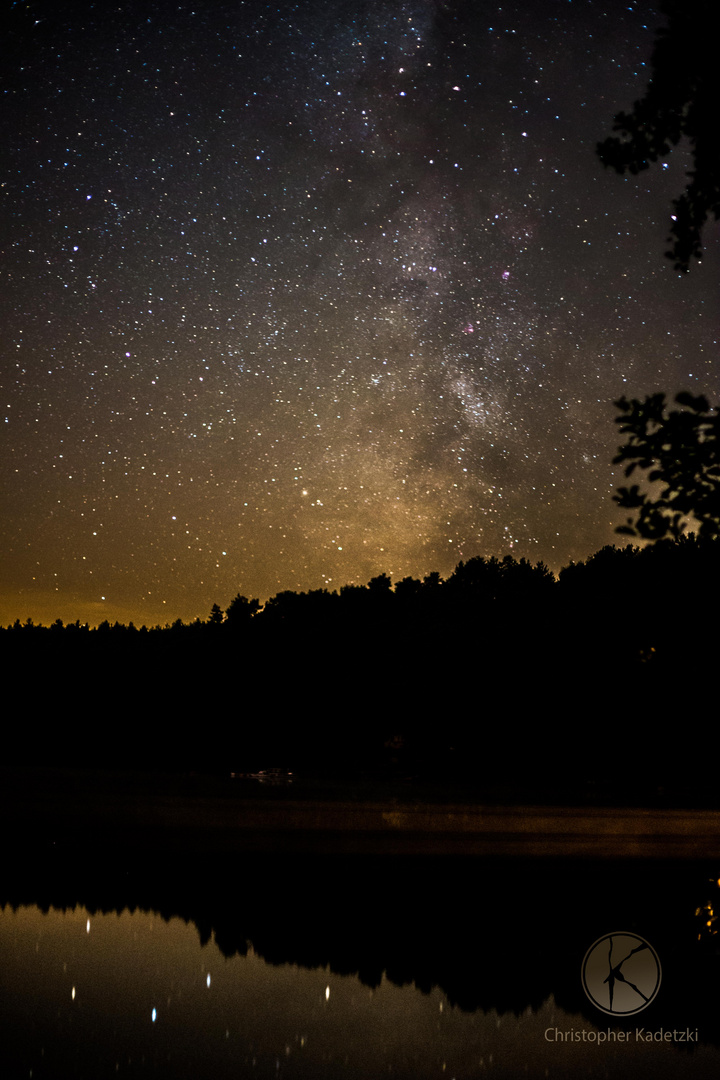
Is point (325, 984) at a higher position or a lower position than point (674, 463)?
lower

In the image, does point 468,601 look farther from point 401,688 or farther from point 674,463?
point 674,463

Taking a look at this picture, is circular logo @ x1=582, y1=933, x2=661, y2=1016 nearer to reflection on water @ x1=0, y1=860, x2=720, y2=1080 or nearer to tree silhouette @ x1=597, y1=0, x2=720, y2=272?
reflection on water @ x1=0, y1=860, x2=720, y2=1080

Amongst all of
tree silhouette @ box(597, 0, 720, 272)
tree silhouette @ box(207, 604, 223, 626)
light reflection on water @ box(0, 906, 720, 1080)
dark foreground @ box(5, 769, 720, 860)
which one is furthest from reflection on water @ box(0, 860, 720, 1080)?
tree silhouette @ box(207, 604, 223, 626)

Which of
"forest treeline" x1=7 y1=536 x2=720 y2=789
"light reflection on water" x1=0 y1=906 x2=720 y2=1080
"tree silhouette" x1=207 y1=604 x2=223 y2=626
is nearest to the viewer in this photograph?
"light reflection on water" x1=0 y1=906 x2=720 y2=1080

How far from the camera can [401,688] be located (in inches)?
1767

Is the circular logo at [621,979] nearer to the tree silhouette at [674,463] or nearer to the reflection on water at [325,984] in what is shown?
the reflection on water at [325,984]

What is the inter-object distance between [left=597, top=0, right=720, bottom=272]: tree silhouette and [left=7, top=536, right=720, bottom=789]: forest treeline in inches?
853

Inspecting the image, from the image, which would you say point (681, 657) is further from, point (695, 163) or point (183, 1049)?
point (183, 1049)

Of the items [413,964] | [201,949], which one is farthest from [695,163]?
[201,949]

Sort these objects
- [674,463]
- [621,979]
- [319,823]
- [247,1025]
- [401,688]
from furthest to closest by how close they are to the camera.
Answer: [401,688]
[319,823]
[621,979]
[247,1025]
[674,463]

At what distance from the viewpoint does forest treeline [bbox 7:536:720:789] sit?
36750mm

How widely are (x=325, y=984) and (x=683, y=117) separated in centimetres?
696

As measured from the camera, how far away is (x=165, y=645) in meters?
62.7

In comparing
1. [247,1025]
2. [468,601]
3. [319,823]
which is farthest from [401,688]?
[247,1025]
